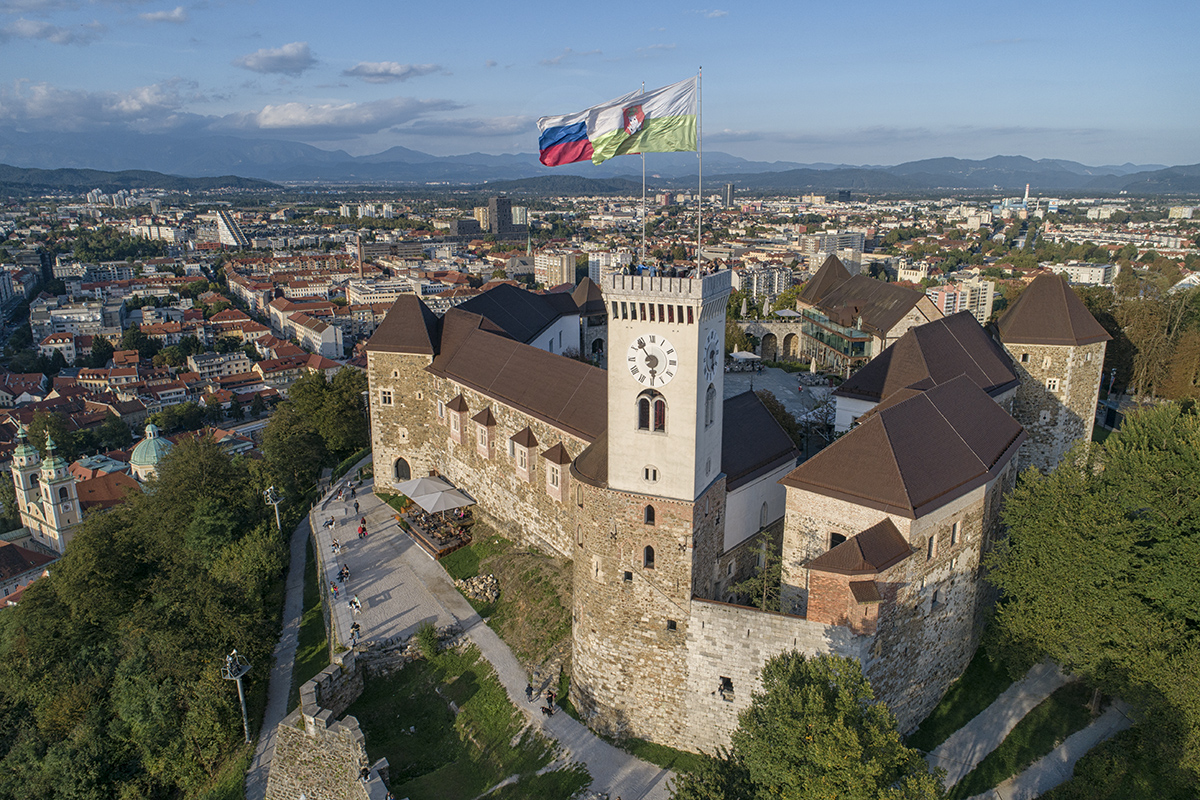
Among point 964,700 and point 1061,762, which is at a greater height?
point 964,700

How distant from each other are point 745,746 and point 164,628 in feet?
106

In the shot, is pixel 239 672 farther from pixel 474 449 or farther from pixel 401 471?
pixel 401 471

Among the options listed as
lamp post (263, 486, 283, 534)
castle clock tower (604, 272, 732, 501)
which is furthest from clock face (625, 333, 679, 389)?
lamp post (263, 486, 283, 534)

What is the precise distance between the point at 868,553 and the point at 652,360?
Result: 9.32 meters

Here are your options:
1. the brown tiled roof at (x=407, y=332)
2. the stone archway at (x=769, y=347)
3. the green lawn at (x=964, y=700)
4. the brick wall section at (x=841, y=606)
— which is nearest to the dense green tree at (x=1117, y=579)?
the green lawn at (x=964, y=700)

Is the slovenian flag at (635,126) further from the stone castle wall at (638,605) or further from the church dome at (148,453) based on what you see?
the church dome at (148,453)

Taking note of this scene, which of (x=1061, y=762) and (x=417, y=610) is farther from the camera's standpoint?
(x=417, y=610)

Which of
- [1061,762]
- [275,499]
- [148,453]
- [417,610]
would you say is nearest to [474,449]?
[417,610]

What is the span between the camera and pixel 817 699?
20.7m

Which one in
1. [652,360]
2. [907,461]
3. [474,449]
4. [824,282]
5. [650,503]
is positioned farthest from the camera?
[824,282]

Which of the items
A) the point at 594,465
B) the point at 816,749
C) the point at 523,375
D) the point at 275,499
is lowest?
the point at 275,499

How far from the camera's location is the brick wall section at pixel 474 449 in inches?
1478

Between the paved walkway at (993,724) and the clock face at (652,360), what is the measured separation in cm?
1570

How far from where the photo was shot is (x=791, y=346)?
268 ft
